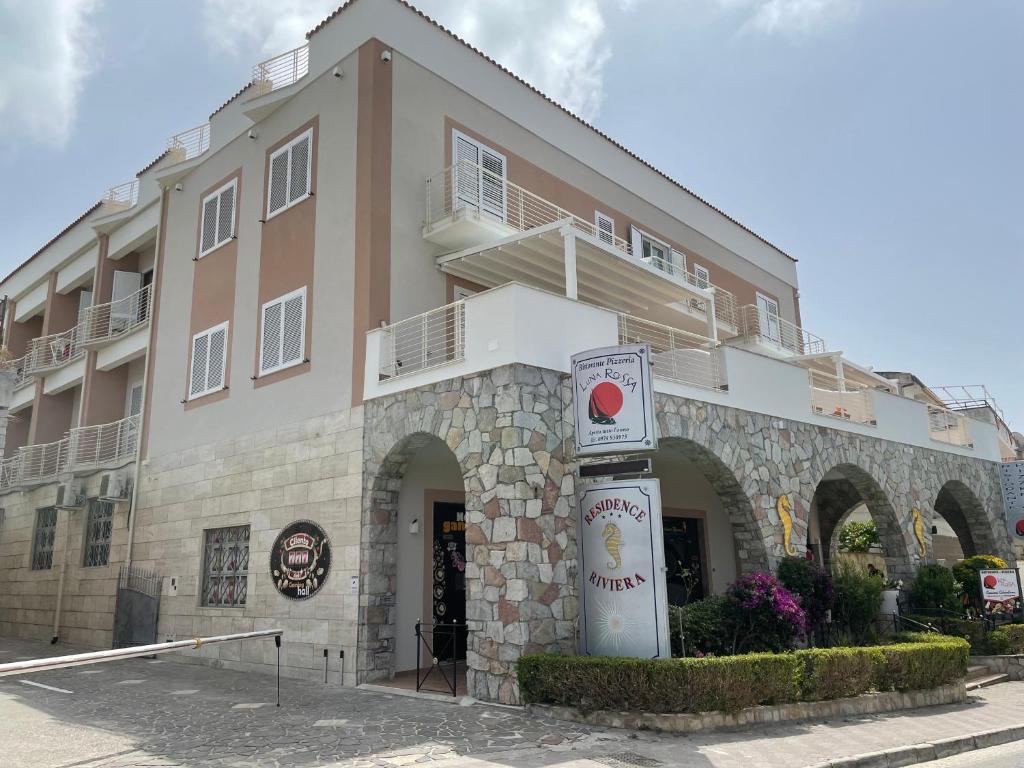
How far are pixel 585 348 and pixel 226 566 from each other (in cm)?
841

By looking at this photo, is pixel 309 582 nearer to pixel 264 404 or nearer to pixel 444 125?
pixel 264 404

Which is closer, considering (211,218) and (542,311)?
Answer: (542,311)

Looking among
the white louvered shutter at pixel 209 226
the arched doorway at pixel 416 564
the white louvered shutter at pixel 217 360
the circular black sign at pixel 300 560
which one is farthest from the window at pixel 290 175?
the circular black sign at pixel 300 560

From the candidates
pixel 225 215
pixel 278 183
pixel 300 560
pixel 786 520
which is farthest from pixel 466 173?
pixel 786 520

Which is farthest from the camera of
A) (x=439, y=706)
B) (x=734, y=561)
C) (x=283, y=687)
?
(x=734, y=561)

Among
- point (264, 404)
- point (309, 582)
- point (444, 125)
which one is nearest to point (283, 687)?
point (309, 582)

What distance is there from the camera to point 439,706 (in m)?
10.3

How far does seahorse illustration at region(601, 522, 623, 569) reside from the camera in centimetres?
1042

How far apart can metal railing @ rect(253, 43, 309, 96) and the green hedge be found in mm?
12650

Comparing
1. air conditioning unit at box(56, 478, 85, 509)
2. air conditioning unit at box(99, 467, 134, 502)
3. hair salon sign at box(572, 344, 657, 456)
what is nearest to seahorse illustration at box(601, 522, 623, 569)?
hair salon sign at box(572, 344, 657, 456)

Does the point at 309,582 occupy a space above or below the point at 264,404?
below

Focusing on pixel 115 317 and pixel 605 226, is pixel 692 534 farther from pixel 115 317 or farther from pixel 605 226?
pixel 115 317

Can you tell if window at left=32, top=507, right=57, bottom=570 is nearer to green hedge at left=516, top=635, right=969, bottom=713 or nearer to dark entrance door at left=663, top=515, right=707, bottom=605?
dark entrance door at left=663, top=515, right=707, bottom=605

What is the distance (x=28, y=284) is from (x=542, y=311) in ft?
71.9
